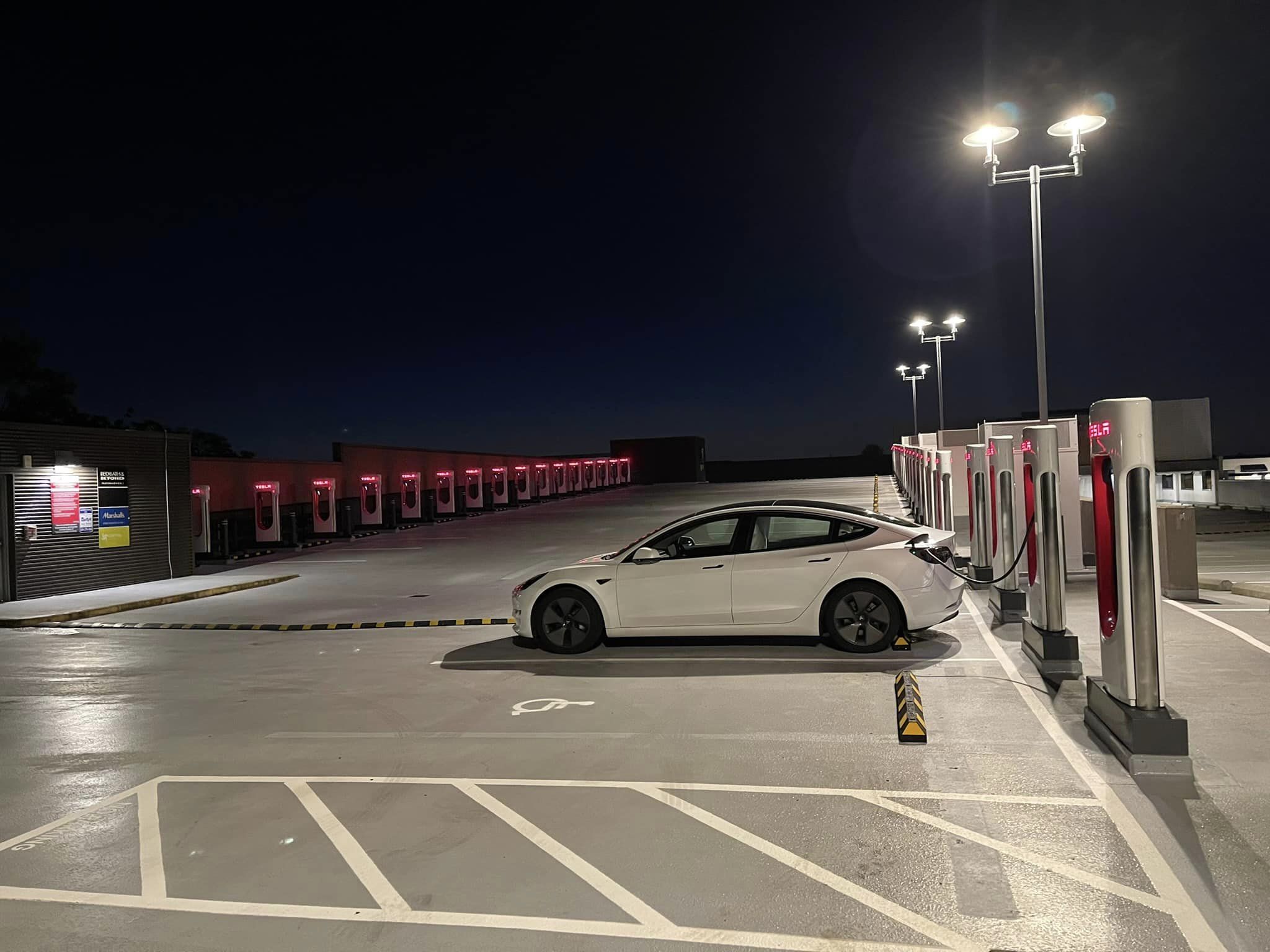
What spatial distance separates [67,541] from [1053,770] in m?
17.7

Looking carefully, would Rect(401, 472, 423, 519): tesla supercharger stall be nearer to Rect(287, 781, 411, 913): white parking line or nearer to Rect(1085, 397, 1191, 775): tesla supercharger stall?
Rect(287, 781, 411, 913): white parking line

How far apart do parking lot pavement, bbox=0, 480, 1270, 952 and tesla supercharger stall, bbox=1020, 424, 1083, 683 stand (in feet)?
1.46

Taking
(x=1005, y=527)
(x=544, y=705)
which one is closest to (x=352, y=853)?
(x=544, y=705)

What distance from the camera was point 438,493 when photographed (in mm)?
40312

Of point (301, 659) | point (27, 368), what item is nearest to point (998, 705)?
point (301, 659)

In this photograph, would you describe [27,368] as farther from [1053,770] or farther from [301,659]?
[1053,770]

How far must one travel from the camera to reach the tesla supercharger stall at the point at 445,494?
132 feet

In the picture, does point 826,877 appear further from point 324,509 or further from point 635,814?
point 324,509

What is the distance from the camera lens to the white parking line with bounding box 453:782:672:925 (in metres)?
4.01

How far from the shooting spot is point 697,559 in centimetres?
926

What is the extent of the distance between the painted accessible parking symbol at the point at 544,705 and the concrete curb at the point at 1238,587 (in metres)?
9.22

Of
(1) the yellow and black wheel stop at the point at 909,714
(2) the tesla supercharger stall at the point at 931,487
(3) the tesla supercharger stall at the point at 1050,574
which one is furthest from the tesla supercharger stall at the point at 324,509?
(1) the yellow and black wheel stop at the point at 909,714

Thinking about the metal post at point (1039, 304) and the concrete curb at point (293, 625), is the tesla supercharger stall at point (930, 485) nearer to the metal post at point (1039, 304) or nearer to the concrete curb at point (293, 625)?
the metal post at point (1039, 304)

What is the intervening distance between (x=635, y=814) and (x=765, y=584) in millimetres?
4137
